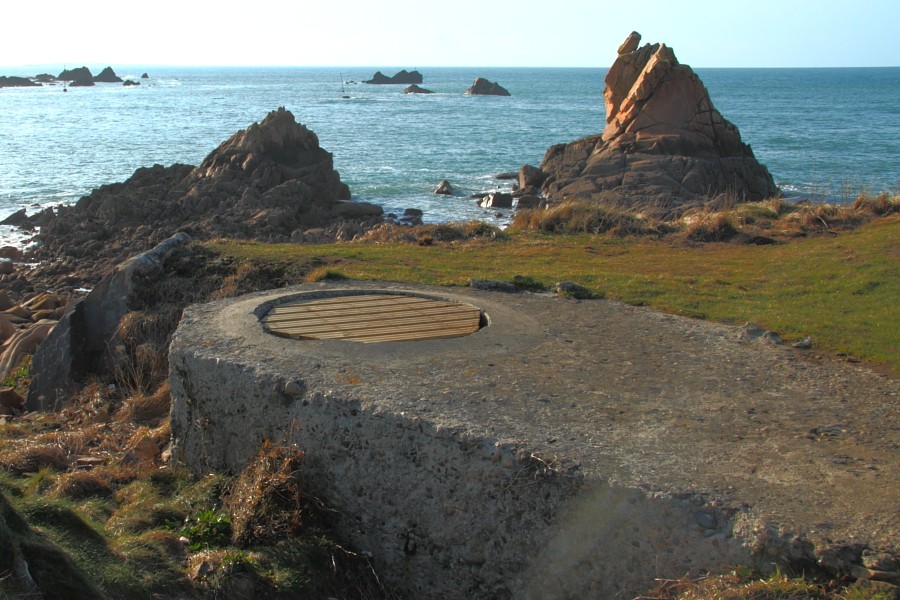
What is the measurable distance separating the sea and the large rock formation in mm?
2718

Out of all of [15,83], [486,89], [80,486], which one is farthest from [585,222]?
[15,83]

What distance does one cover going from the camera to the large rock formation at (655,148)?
30.2 m

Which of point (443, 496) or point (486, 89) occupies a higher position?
point (486, 89)

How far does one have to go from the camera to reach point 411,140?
183 feet

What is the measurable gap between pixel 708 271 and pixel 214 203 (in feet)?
62.0

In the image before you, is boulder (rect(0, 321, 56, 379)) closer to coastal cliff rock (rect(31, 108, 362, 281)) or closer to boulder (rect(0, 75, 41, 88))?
coastal cliff rock (rect(31, 108, 362, 281))

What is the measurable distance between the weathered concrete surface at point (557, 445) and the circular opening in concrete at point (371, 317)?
250 mm

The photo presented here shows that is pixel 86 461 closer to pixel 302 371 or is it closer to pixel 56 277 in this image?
pixel 302 371

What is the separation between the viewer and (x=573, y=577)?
4.79m

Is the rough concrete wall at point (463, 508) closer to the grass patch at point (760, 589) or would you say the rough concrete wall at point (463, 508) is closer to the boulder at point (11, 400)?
the grass patch at point (760, 589)

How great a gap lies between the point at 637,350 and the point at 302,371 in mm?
2761

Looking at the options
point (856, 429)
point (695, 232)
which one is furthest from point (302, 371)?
point (695, 232)

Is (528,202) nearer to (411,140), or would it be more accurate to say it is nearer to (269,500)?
(269,500)

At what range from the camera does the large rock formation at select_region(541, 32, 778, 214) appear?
30156 millimetres
